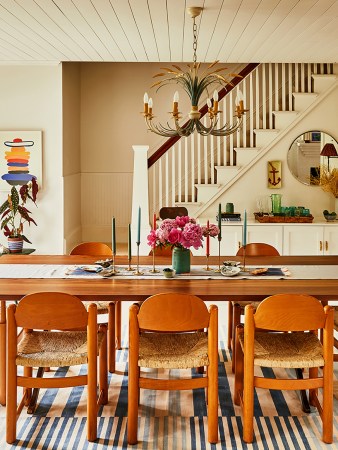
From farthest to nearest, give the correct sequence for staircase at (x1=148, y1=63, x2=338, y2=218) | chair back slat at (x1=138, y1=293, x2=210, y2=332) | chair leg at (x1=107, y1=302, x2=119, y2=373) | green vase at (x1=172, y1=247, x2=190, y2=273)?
staircase at (x1=148, y1=63, x2=338, y2=218) → chair leg at (x1=107, y1=302, x2=119, y2=373) → green vase at (x1=172, y1=247, x2=190, y2=273) → chair back slat at (x1=138, y1=293, x2=210, y2=332)

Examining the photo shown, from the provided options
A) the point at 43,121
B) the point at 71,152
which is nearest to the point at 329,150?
the point at 71,152

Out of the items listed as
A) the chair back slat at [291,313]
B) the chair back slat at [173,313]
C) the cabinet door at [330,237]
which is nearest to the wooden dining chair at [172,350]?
the chair back slat at [173,313]

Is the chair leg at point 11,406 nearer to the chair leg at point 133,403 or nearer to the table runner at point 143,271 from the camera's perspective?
the chair leg at point 133,403

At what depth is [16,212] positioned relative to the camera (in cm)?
730

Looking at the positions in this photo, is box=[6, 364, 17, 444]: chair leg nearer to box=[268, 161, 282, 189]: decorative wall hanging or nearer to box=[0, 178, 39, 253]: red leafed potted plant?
box=[0, 178, 39, 253]: red leafed potted plant

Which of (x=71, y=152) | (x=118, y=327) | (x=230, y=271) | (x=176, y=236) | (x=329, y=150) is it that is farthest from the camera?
(x=71, y=152)

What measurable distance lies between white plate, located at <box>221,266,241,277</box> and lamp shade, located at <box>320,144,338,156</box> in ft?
14.4

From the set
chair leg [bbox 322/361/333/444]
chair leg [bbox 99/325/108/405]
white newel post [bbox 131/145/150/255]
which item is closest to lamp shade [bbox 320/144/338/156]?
white newel post [bbox 131/145/150/255]

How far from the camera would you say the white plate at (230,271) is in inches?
147

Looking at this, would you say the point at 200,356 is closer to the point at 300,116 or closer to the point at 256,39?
the point at 256,39

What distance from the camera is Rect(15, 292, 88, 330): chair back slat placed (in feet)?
9.67

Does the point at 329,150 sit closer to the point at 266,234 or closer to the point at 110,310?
the point at 266,234

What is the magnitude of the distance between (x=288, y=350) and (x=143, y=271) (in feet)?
3.64

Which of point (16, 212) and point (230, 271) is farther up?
point (16, 212)
